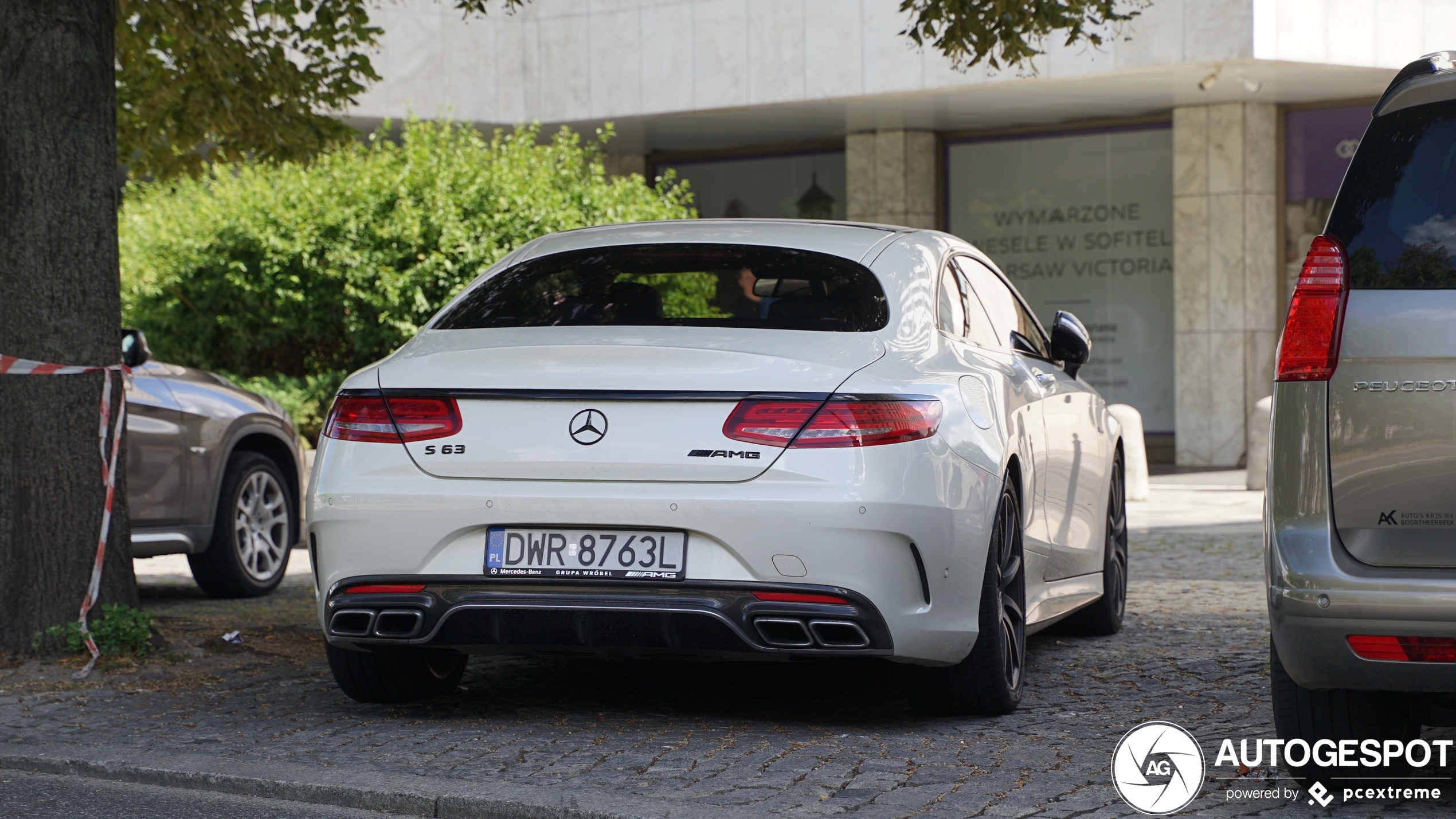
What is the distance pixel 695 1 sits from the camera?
19.2 m

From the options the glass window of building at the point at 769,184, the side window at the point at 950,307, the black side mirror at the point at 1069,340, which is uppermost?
the glass window of building at the point at 769,184

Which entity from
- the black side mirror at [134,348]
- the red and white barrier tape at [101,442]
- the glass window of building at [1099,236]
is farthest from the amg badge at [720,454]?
the glass window of building at [1099,236]

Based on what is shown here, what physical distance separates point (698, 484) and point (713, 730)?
2.87 feet

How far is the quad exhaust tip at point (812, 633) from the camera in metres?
4.74

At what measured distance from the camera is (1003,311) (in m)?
6.42

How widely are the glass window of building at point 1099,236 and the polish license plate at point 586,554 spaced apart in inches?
627

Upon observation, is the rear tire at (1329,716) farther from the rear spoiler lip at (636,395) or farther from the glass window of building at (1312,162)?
the glass window of building at (1312,162)

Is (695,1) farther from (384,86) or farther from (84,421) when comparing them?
(84,421)

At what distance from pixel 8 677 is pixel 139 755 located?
1.51 meters

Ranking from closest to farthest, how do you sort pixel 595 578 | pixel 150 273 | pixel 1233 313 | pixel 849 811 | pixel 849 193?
pixel 849 811
pixel 595 578
pixel 150 273
pixel 1233 313
pixel 849 193

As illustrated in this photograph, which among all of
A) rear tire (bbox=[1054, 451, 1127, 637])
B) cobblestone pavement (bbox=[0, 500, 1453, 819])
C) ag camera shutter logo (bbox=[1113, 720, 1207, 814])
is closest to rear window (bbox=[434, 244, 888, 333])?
cobblestone pavement (bbox=[0, 500, 1453, 819])

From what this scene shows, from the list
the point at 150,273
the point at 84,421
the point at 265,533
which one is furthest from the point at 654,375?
the point at 150,273

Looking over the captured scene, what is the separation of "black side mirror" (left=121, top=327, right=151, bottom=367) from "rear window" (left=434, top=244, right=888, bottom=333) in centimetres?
308

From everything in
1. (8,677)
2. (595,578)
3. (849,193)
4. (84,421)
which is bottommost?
(8,677)
